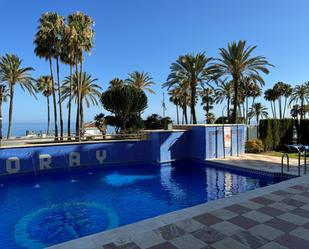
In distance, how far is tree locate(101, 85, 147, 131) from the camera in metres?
27.7

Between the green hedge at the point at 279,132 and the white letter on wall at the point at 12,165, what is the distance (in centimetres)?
1731

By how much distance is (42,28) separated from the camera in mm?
22938

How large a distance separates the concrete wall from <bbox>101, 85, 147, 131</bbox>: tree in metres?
12.4

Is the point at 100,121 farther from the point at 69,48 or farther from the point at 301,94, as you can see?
the point at 301,94

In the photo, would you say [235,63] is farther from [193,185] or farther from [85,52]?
[85,52]

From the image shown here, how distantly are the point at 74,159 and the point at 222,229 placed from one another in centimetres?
1168

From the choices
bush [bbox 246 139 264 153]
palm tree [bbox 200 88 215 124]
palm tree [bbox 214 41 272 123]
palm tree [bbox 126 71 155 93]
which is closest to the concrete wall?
bush [bbox 246 139 264 153]

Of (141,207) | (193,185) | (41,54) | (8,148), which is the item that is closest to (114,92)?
(41,54)

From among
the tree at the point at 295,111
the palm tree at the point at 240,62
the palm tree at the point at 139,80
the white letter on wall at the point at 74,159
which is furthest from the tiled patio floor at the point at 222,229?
the tree at the point at 295,111

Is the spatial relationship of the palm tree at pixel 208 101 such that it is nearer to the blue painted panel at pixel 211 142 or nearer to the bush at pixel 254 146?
the bush at pixel 254 146

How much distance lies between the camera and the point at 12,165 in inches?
510

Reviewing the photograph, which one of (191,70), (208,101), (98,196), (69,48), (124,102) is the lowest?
(98,196)

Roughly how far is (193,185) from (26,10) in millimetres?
14086

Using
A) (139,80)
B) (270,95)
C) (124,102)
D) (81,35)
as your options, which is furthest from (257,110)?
(81,35)
